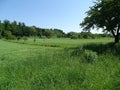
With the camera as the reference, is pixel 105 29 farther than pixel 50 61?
Yes

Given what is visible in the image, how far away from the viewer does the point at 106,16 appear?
116 feet

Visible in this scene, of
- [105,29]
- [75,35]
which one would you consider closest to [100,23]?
[105,29]

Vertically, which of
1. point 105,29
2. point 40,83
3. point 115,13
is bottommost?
point 40,83

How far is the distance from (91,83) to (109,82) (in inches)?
27.8

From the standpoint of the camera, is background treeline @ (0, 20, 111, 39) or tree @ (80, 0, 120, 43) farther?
background treeline @ (0, 20, 111, 39)

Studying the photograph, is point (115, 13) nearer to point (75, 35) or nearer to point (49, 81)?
point (49, 81)

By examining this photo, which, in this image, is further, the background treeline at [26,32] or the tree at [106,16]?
the background treeline at [26,32]

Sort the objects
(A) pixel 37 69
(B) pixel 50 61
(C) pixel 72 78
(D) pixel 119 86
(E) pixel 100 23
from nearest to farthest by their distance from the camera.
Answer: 1. (D) pixel 119 86
2. (C) pixel 72 78
3. (A) pixel 37 69
4. (B) pixel 50 61
5. (E) pixel 100 23

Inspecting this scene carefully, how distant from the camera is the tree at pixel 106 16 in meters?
34.5

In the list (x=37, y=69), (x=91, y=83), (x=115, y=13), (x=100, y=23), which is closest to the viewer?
(x=91, y=83)

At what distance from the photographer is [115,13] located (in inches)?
1357

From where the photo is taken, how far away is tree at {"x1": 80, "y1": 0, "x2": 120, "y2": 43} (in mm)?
34469

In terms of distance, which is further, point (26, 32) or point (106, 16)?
point (26, 32)

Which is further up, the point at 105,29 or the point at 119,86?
the point at 105,29
